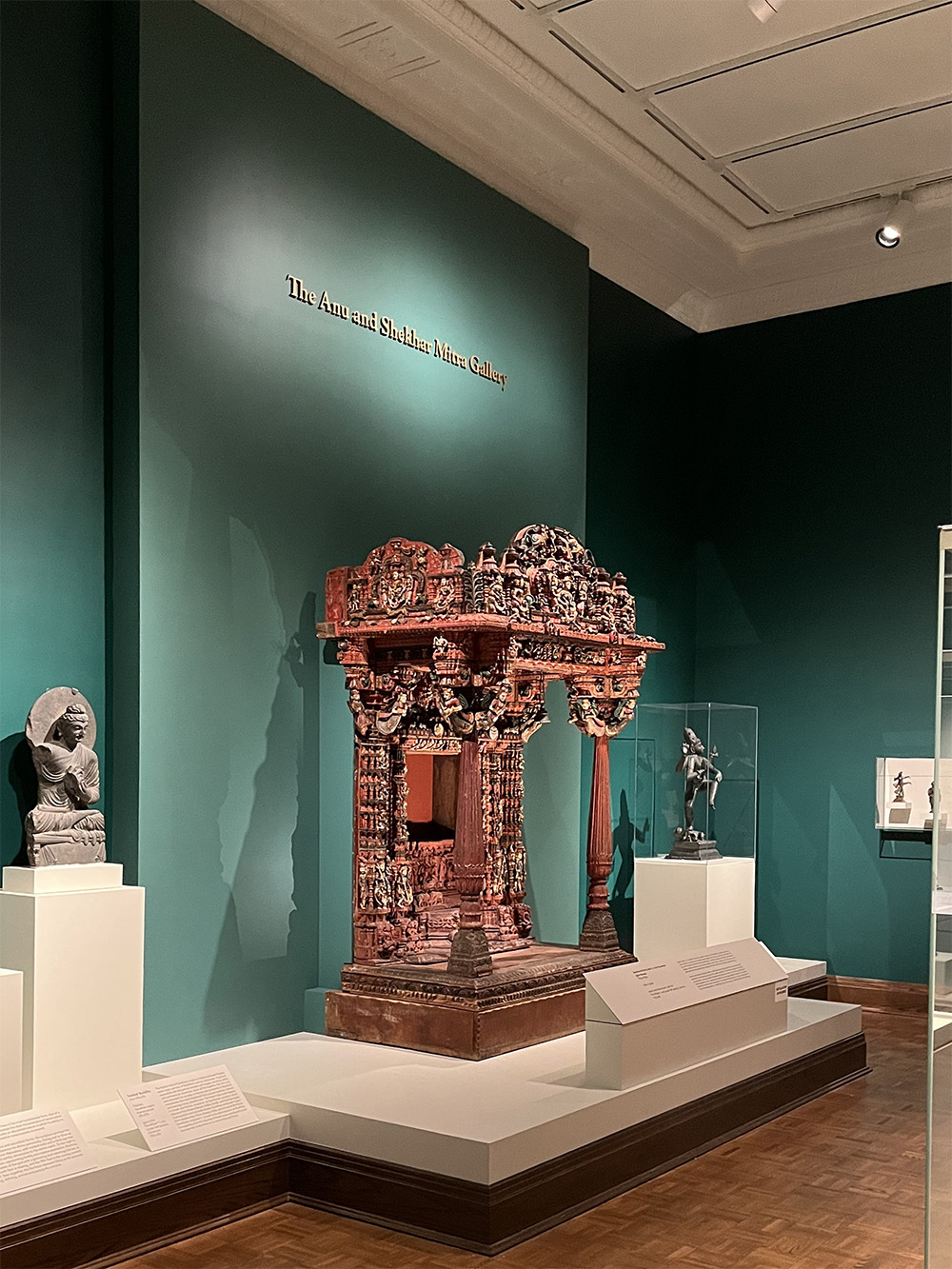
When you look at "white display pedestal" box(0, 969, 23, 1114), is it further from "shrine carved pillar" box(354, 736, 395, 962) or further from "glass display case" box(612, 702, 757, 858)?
"glass display case" box(612, 702, 757, 858)

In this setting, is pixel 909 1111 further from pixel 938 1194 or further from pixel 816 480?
pixel 816 480

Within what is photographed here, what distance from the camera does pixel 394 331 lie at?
777cm

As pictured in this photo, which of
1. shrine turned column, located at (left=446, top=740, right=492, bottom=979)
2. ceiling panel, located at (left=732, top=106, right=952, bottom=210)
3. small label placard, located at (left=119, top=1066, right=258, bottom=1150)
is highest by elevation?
ceiling panel, located at (left=732, top=106, right=952, bottom=210)

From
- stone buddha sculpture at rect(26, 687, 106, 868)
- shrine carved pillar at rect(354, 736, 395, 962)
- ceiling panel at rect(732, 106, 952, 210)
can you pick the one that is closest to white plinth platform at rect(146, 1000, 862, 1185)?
shrine carved pillar at rect(354, 736, 395, 962)

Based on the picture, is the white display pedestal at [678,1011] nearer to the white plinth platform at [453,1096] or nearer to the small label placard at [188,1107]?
the white plinth platform at [453,1096]

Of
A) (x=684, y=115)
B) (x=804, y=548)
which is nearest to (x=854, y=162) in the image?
(x=684, y=115)

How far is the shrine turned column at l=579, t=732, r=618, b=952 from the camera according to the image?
7.52 metres

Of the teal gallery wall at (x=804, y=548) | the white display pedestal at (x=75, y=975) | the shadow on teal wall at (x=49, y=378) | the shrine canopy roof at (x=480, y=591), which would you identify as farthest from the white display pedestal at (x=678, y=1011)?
the teal gallery wall at (x=804, y=548)

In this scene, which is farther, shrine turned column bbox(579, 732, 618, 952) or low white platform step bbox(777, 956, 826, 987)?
low white platform step bbox(777, 956, 826, 987)

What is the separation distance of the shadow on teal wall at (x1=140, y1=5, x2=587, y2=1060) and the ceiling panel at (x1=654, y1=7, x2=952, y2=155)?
1.69m

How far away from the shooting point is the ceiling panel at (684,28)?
7.46 m

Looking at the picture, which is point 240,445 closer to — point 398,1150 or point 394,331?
point 394,331

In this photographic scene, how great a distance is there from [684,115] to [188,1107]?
6.85 metres

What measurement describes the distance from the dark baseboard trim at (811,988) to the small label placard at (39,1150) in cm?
553
